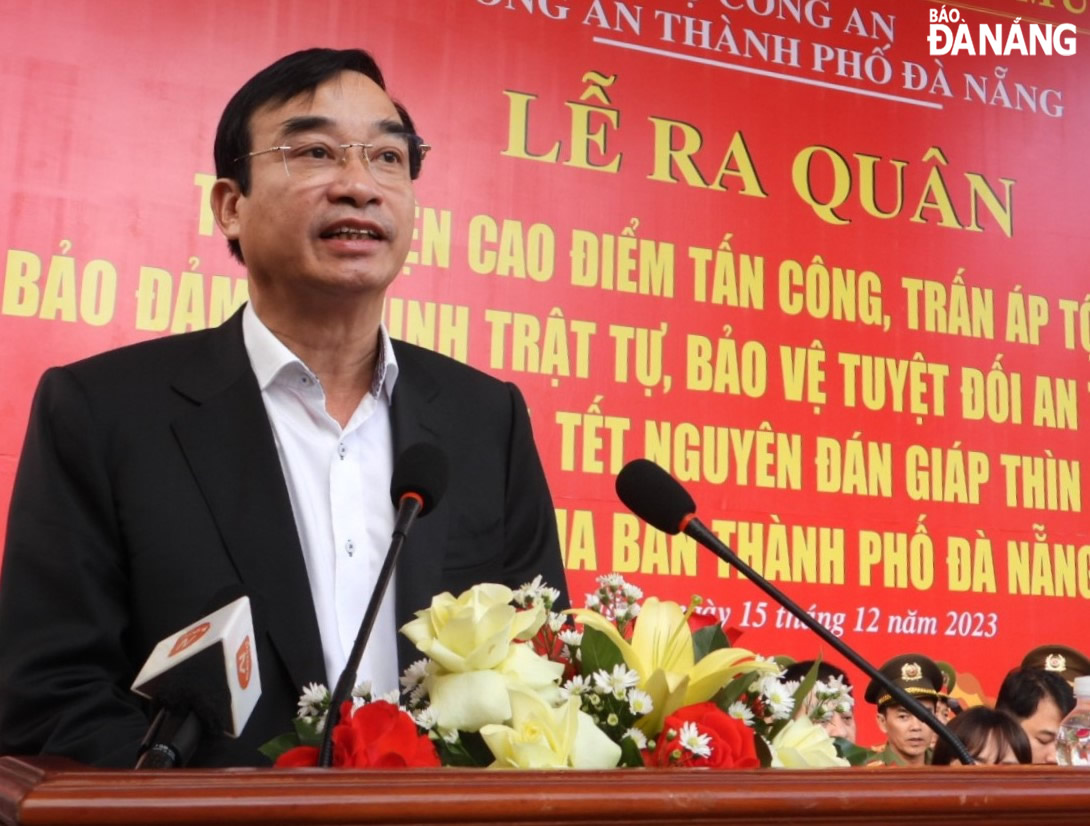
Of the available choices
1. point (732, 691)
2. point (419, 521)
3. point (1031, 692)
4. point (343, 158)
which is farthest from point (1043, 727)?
point (732, 691)

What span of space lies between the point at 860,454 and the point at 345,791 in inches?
115

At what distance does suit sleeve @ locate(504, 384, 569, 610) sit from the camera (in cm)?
143

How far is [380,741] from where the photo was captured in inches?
29.2

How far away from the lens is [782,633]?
3.29m

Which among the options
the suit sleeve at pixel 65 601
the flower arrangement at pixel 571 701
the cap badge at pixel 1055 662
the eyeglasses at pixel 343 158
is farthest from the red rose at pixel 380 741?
the cap badge at pixel 1055 662

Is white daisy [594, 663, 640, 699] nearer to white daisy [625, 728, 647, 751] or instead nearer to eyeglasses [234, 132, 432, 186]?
white daisy [625, 728, 647, 751]

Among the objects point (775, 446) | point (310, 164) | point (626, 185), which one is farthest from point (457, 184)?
point (310, 164)

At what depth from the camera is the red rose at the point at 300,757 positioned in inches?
31.2

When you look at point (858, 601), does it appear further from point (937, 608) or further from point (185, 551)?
point (185, 551)

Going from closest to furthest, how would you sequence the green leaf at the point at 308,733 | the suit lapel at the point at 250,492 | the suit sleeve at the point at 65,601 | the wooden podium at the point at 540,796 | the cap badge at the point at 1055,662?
the wooden podium at the point at 540,796 < the green leaf at the point at 308,733 < the suit sleeve at the point at 65,601 < the suit lapel at the point at 250,492 < the cap badge at the point at 1055,662

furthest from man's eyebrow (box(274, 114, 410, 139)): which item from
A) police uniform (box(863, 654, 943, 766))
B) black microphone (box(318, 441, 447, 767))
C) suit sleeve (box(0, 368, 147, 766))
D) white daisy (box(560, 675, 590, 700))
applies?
police uniform (box(863, 654, 943, 766))

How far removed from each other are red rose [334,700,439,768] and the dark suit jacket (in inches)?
12.5

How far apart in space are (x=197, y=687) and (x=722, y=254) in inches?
108

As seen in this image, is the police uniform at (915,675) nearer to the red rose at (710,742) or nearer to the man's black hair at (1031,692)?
the man's black hair at (1031,692)
